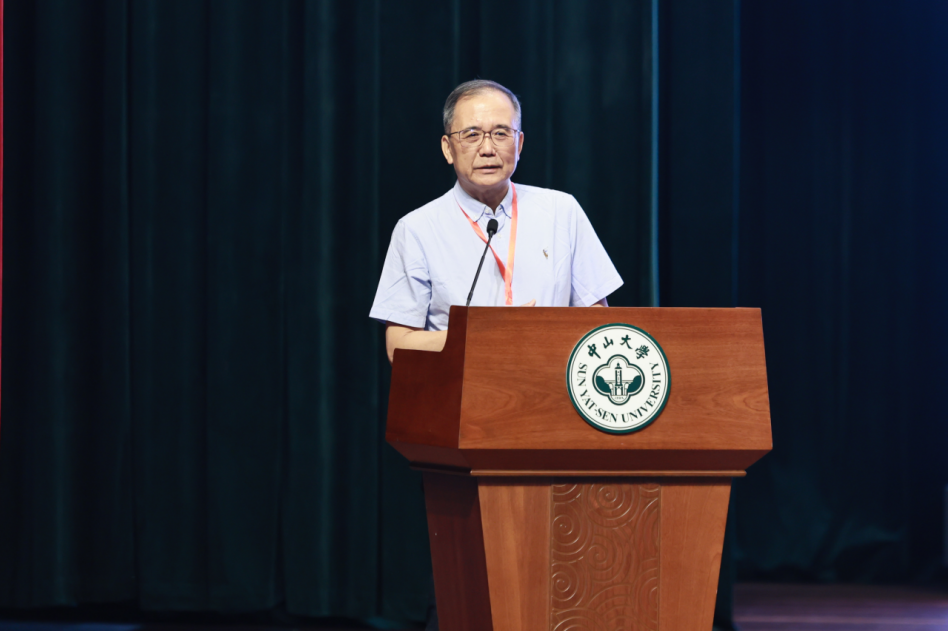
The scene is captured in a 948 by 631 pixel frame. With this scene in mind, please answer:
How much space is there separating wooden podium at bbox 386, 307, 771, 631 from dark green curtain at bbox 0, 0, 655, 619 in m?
1.36

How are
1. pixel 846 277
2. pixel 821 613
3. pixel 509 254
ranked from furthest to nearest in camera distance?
pixel 846 277
pixel 821 613
pixel 509 254

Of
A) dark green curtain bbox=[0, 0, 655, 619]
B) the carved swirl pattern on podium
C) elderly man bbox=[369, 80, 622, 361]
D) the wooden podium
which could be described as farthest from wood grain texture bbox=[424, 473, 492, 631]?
dark green curtain bbox=[0, 0, 655, 619]

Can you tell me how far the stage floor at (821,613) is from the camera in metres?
2.62

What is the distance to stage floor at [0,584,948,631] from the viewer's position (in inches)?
103

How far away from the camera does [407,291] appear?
187 centimetres

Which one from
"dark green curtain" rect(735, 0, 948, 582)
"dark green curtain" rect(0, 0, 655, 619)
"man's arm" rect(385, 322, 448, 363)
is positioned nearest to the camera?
"man's arm" rect(385, 322, 448, 363)

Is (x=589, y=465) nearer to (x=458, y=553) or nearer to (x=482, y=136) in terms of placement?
(x=458, y=553)

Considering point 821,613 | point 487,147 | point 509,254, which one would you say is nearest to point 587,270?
point 509,254

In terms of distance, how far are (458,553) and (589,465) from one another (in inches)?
12.6

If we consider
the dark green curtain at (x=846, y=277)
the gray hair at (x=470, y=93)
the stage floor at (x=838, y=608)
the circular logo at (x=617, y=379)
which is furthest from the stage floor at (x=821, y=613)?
the gray hair at (x=470, y=93)

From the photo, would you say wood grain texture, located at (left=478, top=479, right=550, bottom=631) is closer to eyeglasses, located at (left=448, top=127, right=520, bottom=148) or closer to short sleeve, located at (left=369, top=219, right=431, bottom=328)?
short sleeve, located at (left=369, top=219, right=431, bottom=328)

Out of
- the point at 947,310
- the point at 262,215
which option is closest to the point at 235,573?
the point at 262,215

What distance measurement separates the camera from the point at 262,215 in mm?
2803

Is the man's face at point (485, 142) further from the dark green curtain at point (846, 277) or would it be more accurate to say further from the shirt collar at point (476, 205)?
the dark green curtain at point (846, 277)
